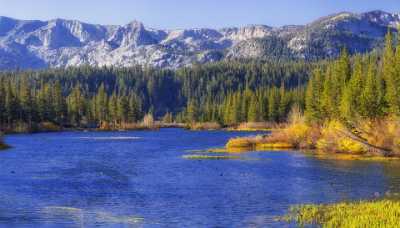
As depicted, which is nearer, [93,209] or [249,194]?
[93,209]

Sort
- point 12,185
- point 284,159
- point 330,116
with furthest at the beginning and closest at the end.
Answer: point 330,116, point 284,159, point 12,185

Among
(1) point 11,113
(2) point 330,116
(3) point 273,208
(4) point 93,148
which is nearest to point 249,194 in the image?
(3) point 273,208

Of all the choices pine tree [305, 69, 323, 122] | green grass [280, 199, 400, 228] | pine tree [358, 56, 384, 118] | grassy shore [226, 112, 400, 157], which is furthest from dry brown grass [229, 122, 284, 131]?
green grass [280, 199, 400, 228]

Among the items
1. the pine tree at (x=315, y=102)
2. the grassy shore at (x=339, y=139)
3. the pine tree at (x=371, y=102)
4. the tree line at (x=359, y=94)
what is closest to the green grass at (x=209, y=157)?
the grassy shore at (x=339, y=139)

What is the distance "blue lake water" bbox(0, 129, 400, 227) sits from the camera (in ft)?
118

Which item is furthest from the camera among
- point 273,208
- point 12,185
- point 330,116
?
point 330,116

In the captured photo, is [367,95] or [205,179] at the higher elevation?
[367,95]

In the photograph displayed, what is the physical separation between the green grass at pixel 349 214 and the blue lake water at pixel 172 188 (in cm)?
147

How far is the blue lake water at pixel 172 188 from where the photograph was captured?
118ft

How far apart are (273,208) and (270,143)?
6105 cm

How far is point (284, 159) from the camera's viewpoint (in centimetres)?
7556

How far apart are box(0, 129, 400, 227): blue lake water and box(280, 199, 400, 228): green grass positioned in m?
1.47

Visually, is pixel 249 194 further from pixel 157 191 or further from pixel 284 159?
pixel 284 159

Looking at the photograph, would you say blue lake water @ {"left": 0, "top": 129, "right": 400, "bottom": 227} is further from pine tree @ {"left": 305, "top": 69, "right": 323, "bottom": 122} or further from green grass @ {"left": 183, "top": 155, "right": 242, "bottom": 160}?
pine tree @ {"left": 305, "top": 69, "right": 323, "bottom": 122}
